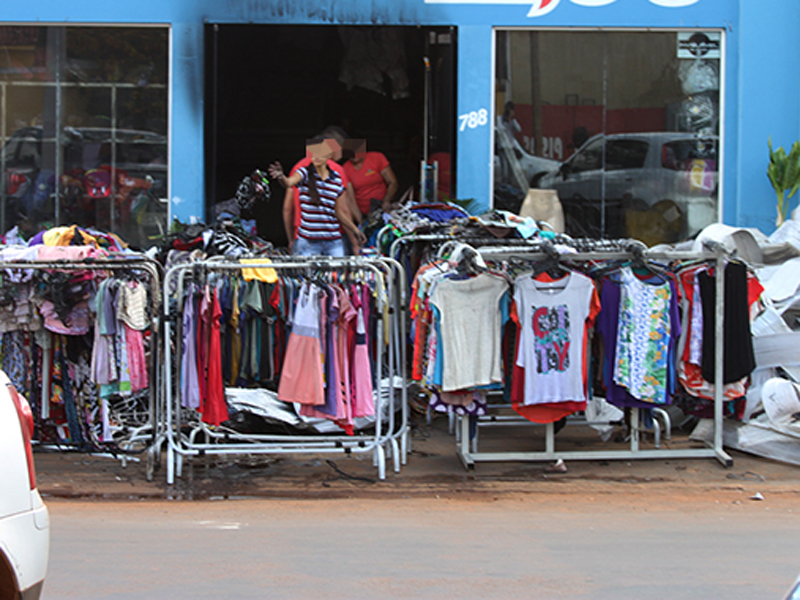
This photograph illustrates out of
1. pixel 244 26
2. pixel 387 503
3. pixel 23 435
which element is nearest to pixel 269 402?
pixel 387 503

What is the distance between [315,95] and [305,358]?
9.87 m

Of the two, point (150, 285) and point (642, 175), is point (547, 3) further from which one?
point (150, 285)

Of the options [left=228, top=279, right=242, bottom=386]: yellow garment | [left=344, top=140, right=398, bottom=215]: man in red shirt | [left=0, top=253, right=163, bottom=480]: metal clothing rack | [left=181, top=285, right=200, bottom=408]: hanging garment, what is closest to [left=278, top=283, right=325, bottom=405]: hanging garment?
[left=228, top=279, right=242, bottom=386]: yellow garment

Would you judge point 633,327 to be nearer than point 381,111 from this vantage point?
Yes

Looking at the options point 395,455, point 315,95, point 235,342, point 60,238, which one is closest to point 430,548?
point 395,455

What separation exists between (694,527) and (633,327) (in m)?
1.83

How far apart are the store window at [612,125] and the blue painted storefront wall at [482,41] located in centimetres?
21

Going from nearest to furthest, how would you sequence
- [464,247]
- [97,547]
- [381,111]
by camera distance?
1. [97,547]
2. [464,247]
3. [381,111]

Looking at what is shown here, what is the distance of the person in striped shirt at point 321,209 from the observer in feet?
32.2

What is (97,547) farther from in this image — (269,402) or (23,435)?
(269,402)

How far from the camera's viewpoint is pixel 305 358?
6887 mm

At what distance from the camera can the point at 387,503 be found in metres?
6.58

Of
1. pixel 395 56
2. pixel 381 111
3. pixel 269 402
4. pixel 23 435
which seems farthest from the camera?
pixel 381 111

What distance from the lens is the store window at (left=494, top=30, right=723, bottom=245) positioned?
39.0 ft
